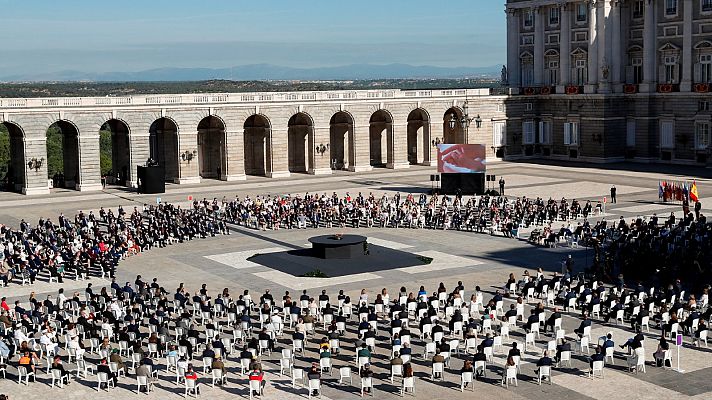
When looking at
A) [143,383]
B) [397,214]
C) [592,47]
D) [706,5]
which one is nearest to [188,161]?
[397,214]

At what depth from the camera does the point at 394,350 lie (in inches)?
1103

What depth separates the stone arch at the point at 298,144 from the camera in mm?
86188

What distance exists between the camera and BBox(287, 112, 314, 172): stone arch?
8619cm

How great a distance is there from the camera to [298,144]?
8706 centimetres

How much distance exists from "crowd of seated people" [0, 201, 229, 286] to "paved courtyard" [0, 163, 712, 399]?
0.85m

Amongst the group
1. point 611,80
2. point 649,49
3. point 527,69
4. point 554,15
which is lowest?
point 611,80

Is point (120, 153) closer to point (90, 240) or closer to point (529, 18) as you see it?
point (90, 240)

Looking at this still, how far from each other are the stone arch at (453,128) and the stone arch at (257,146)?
1750 centimetres

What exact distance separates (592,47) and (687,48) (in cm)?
859

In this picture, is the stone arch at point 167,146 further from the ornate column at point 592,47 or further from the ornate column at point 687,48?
the ornate column at point 687,48

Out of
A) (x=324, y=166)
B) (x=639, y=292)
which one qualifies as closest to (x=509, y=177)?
(x=324, y=166)

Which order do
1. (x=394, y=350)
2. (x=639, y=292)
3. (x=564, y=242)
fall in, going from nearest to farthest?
(x=394, y=350), (x=639, y=292), (x=564, y=242)

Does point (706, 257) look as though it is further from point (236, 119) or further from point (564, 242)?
point (236, 119)

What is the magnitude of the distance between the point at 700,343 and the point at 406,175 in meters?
52.6
